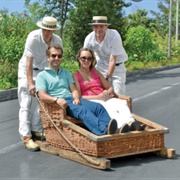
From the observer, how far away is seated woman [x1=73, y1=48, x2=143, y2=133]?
730cm

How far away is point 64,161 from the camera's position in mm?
7055

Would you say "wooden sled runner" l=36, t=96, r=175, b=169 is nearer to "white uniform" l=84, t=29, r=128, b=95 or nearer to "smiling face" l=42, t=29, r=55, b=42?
"smiling face" l=42, t=29, r=55, b=42

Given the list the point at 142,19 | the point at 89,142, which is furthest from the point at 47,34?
the point at 142,19

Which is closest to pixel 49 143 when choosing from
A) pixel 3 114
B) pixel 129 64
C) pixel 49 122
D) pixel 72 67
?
pixel 49 122

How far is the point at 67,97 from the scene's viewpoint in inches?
296

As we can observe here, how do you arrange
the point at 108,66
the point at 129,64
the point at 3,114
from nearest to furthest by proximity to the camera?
the point at 108,66 < the point at 3,114 < the point at 129,64

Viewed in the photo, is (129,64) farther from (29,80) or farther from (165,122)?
(29,80)

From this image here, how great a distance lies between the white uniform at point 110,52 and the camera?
27.8ft

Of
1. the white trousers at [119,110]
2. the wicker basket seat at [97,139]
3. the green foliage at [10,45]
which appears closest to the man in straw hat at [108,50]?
the white trousers at [119,110]

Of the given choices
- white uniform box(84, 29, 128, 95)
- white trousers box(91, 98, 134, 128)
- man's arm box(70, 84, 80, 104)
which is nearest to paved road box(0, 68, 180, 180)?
white trousers box(91, 98, 134, 128)

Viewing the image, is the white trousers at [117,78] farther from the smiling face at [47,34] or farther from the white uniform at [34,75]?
the smiling face at [47,34]

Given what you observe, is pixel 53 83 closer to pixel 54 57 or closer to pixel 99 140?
pixel 54 57

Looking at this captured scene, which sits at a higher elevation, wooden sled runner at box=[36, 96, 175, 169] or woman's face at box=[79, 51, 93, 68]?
woman's face at box=[79, 51, 93, 68]

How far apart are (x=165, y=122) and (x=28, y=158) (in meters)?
3.54
